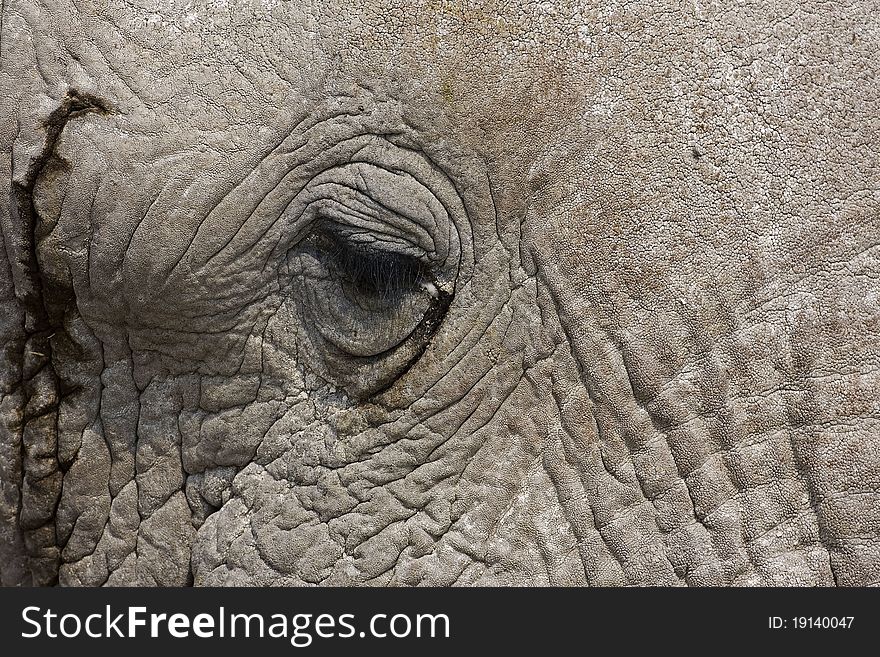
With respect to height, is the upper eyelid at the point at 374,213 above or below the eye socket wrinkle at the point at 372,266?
above

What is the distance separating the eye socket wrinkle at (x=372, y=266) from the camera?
2.56 meters

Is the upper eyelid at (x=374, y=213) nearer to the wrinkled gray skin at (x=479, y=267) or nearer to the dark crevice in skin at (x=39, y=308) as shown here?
the wrinkled gray skin at (x=479, y=267)

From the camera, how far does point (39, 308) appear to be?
2791 mm

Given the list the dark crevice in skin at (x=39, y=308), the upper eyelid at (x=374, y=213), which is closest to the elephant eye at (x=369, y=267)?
the upper eyelid at (x=374, y=213)

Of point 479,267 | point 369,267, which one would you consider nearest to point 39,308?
point 369,267

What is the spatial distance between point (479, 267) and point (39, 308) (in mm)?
1236

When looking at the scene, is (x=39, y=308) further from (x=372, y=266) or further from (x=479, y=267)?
(x=479, y=267)

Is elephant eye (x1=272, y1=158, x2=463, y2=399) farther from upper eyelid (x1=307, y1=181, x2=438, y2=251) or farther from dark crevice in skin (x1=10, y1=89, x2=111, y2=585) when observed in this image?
dark crevice in skin (x1=10, y1=89, x2=111, y2=585)

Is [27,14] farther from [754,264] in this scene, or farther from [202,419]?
[754,264]

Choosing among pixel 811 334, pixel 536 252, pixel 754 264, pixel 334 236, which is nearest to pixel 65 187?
pixel 334 236

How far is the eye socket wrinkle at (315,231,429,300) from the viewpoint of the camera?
2561 mm

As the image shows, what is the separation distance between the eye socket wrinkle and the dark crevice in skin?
0.67m

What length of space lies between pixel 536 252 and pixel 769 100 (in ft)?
2.20

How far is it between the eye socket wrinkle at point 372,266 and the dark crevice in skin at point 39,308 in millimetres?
667
